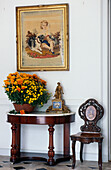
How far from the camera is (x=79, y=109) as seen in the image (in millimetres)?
5414

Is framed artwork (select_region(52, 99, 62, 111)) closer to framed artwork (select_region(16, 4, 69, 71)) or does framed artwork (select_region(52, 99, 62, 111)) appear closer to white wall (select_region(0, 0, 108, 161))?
white wall (select_region(0, 0, 108, 161))

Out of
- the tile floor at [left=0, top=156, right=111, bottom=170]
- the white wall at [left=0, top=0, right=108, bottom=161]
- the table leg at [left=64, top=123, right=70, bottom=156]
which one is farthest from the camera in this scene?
the table leg at [left=64, top=123, right=70, bottom=156]

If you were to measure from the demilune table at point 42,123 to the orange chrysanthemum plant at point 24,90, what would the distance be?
244mm

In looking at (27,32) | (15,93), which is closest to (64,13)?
(27,32)

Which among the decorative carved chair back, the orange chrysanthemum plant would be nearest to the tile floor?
the decorative carved chair back

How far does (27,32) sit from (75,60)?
105 centimetres

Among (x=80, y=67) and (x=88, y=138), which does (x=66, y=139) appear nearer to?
(x=88, y=138)

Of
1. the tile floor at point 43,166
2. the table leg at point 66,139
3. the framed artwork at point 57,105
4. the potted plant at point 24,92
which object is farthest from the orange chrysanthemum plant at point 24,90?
the tile floor at point 43,166

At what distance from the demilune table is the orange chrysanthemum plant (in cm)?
24

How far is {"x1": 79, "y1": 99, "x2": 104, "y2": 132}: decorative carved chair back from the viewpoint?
209 inches

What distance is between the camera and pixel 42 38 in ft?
18.8

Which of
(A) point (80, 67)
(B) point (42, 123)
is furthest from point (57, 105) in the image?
(A) point (80, 67)

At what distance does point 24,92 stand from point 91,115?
122cm

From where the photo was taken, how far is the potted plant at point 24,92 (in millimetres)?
5168
